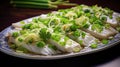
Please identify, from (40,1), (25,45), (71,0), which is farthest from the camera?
(71,0)

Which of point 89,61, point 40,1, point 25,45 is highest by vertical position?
point 40,1

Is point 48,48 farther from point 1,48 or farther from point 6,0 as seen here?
point 6,0

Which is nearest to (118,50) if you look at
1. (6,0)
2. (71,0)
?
(71,0)

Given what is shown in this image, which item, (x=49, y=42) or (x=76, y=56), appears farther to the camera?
(x=49, y=42)

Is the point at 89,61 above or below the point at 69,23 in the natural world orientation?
below

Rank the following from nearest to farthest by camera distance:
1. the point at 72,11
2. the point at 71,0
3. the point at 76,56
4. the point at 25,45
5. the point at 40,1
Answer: the point at 76,56 → the point at 25,45 → the point at 72,11 → the point at 40,1 → the point at 71,0

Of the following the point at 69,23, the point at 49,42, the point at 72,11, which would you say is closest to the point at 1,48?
the point at 49,42

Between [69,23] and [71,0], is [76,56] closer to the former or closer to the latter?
[69,23]
